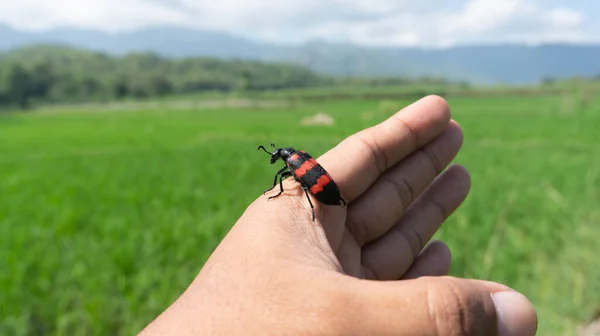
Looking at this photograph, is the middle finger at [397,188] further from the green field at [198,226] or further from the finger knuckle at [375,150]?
the green field at [198,226]

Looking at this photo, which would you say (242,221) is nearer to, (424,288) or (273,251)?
(273,251)

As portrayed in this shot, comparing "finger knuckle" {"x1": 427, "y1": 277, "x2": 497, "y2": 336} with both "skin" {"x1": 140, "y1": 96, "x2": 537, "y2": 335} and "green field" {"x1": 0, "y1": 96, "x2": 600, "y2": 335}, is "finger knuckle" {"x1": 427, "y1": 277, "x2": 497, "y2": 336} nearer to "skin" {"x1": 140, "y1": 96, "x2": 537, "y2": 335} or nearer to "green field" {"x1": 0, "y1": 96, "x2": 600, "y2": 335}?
"skin" {"x1": 140, "y1": 96, "x2": 537, "y2": 335}

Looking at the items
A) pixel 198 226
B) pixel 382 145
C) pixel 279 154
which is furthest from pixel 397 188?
pixel 198 226

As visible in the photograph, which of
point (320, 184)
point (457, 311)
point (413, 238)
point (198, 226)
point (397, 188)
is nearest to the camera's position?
point (457, 311)

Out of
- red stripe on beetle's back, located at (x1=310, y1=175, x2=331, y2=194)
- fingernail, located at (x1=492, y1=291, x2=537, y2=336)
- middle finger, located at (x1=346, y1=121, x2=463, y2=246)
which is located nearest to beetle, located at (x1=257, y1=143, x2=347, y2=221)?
red stripe on beetle's back, located at (x1=310, y1=175, x2=331, y2=194)

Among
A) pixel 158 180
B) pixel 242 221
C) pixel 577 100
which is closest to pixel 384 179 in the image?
pixel 242 221

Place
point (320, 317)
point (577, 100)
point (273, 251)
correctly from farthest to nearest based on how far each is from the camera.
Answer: point (577, 100) → point (273, 251) → point (320, 317)

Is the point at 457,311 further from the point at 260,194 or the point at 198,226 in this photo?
the point at 198,226
